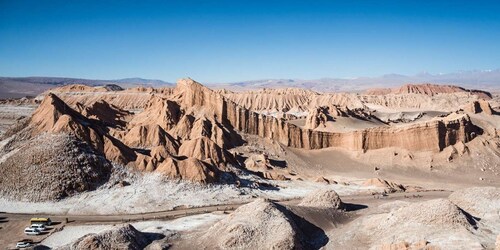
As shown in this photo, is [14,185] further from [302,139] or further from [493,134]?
[493,134]

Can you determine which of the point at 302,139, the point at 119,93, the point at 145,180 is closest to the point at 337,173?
the point at 302,139

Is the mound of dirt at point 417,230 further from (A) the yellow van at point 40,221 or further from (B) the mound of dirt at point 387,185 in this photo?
(A) the yellow van at point 40,221

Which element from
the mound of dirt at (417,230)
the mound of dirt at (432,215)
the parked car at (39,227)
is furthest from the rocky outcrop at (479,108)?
the parked car at (39,227)

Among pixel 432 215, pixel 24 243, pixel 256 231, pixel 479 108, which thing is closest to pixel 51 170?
pixel 24 243

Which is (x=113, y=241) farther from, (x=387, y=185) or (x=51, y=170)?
(x=387, y=185)

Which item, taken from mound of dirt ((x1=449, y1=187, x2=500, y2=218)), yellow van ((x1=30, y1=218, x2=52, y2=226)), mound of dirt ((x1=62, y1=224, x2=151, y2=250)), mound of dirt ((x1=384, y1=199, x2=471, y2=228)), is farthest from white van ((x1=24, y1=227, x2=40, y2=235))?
mound of dirt ((x1=449, y1=187, x2=500, y2=218))
